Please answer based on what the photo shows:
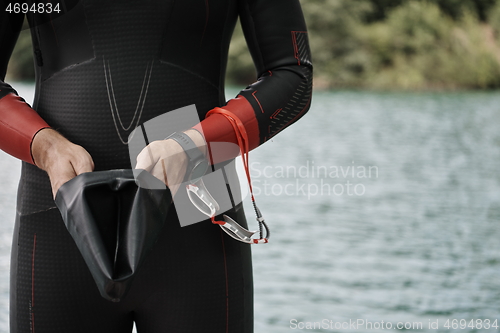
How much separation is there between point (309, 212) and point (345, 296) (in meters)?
2.96

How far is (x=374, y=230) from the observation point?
6.64 meters

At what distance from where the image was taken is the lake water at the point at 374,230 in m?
4.41

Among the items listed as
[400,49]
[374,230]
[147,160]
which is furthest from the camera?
[400,49]

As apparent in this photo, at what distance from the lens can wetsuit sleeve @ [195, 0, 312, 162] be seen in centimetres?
94

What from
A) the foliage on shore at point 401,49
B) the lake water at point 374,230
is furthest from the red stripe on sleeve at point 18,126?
the foliage on shore at point 401,49

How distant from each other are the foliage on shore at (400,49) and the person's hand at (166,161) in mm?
26236

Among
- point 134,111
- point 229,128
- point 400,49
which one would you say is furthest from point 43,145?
point 400,49

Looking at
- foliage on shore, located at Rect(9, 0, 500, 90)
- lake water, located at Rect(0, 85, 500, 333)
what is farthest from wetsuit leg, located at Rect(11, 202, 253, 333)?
foliage on shore, located at Rect(9, 0, 500, 90)

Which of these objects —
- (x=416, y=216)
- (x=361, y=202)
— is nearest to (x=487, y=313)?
(x=416, y=216)

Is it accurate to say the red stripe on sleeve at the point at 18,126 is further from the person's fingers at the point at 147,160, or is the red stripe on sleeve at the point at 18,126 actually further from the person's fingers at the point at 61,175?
the person's fingers at the point at 147,160

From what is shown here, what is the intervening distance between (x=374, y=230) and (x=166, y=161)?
607 cm

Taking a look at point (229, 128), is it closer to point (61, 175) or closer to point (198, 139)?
point (198, 139)

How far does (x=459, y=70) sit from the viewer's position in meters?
27.1

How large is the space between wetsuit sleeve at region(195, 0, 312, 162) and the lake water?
3.15 metres
